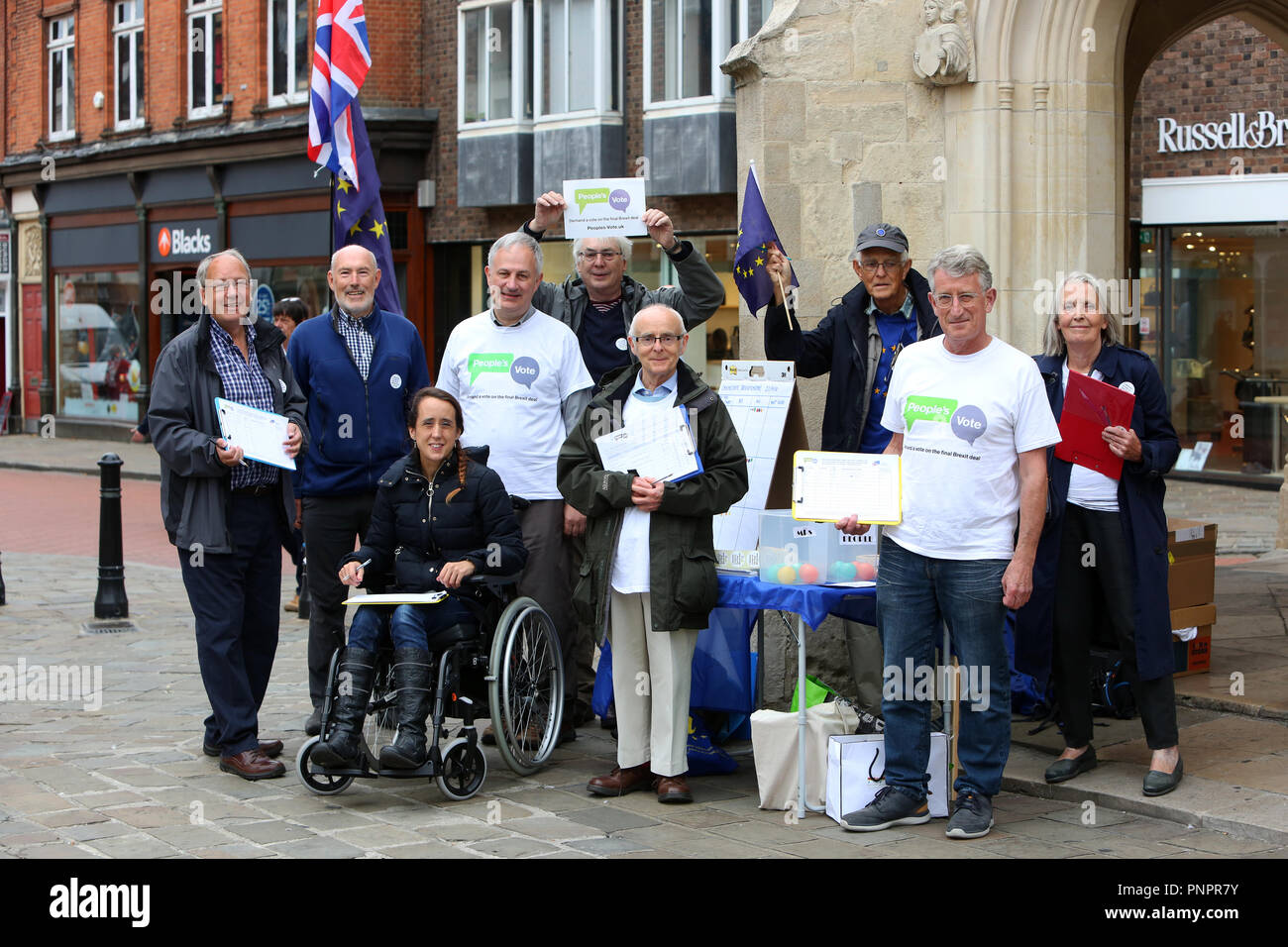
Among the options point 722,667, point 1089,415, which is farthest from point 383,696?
point 1089,415

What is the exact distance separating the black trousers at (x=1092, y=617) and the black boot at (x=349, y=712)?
2.77 metres

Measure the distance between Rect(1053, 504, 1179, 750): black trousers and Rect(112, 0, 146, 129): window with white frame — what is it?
25820 millimetres

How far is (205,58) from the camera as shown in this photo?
27062 mm

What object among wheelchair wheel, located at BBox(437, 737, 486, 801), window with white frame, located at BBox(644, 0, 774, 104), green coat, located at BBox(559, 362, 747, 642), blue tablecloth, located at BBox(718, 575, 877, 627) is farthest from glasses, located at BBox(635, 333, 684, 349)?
window with white frame, located at BBox(644, 0, 774, 104)

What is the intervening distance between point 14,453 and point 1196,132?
66.0ft

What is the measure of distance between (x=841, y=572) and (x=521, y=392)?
169 centimetres

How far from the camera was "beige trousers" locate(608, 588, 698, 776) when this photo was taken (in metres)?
6.04

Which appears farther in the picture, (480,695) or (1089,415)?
(480,695)

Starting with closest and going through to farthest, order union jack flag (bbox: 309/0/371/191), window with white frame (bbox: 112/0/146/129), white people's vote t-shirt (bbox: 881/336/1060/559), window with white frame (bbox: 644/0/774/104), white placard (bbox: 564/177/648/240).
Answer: white people's vote t-shirt (bbox: 881/336/1060/559) → white placard (bbox: 564/177/648/240) → union jack flag (bbox: 309/0/371/191) → window with white frame (bbox: 644/0/774/104) → window with white frame (bbox: 112/0/146/129)

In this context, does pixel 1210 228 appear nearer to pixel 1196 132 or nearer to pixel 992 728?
pixel 1196 132

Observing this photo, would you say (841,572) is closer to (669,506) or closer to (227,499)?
(669,506)

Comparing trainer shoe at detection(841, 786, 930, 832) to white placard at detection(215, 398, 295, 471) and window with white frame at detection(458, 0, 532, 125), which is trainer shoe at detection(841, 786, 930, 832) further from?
window with white frame at detection(458, 0, 532, 125)

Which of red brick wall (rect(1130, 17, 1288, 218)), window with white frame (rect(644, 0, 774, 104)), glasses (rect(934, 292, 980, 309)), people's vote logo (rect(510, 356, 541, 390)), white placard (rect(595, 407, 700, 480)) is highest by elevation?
window with white frame (rect(644, 0, 774, 104))

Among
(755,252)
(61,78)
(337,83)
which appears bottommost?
(755,252)
